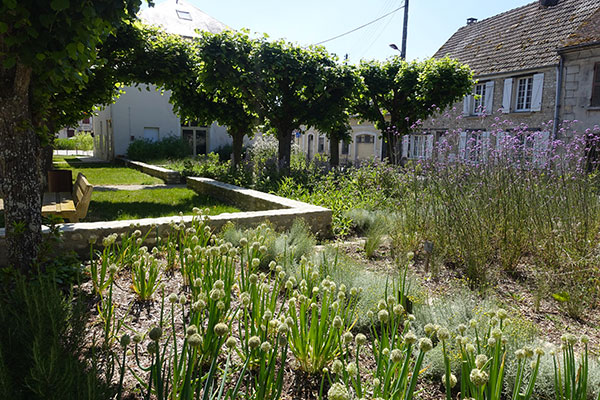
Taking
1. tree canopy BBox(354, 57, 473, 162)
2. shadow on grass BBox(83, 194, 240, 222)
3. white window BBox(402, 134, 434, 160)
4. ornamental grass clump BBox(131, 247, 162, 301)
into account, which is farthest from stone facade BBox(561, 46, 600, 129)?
ornamental grass clump BBox(131, 247, 162, 301)

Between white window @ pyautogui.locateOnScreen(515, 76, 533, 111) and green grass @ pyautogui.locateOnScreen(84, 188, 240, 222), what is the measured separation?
1410 centimetres

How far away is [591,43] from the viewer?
13570 mm

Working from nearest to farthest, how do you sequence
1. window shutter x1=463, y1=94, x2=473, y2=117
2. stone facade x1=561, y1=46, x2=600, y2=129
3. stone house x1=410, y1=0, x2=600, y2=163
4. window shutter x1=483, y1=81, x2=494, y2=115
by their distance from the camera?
stone facade x1=561, y1=46, x2=600, y2=129 → stone house x1=410, y1=0, x2=600, y2=163 → window shutter x1=483, y1=81, x2=494, y2=115 → window shutter x1=463, y1=94, x2=473, y2=117

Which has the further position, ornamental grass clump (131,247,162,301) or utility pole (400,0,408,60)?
utility pole (400,0,408,60)

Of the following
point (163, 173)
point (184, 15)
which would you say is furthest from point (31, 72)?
point (184, 15)

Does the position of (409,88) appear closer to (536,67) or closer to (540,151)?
(536,67)

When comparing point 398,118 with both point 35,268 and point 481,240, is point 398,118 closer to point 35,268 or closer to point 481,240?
point 481,240

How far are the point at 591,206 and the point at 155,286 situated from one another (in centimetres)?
448

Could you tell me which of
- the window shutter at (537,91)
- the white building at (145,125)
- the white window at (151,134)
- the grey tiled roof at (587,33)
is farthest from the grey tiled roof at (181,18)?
the grey tiled roof at (587,33)

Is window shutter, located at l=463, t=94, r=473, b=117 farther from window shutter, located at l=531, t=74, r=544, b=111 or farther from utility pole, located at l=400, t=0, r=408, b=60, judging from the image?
utility pole, located at l=400, t=0, r=408, b=60

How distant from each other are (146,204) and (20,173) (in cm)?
522

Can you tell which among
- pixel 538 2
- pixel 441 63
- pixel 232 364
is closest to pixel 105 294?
pixel 232 364

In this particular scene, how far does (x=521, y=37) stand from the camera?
17.8 meters

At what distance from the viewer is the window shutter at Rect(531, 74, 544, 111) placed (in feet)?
51.0
